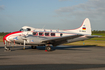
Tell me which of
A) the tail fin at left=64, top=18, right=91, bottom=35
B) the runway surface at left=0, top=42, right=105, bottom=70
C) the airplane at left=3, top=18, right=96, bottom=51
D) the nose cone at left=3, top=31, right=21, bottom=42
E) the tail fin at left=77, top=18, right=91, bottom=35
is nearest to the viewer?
the runway surface at left=0, top=42, right=105, bottom=70

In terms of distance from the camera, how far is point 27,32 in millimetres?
20750

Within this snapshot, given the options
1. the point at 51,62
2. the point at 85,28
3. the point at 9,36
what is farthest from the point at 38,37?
the point at 51,62

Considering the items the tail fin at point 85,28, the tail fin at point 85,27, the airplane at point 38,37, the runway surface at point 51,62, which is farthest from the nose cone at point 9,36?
the tail fin at point 85,27

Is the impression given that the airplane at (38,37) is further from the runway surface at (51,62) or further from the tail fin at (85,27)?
the runway surface at (51,62)

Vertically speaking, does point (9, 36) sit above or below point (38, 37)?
above

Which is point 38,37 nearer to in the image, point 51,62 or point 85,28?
point 85,28

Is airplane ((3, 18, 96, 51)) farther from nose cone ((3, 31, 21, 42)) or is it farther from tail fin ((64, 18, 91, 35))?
tail fin ((64, 18, 91, 35))

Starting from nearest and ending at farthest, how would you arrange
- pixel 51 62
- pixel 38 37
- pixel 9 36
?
pixel 51 62 → pixel 9 36 → pixel 38 37

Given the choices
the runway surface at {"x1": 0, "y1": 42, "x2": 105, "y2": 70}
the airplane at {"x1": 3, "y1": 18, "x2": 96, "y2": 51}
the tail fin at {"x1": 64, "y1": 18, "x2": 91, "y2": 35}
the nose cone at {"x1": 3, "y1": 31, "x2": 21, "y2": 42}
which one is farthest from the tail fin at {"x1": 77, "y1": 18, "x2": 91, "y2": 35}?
the nose cone at {"x1": 3, "y1": 31, "x2": 21, "y2": 42}

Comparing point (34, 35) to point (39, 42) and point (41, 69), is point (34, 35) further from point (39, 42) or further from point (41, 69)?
point (41, 69)

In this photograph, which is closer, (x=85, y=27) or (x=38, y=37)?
(x=38, y=37)

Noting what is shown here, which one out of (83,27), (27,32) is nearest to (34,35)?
(27,32)

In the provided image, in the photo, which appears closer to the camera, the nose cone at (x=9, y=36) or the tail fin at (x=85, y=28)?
the nose cone at (x=9, y=36)

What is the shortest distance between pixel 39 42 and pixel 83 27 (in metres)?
9.90
